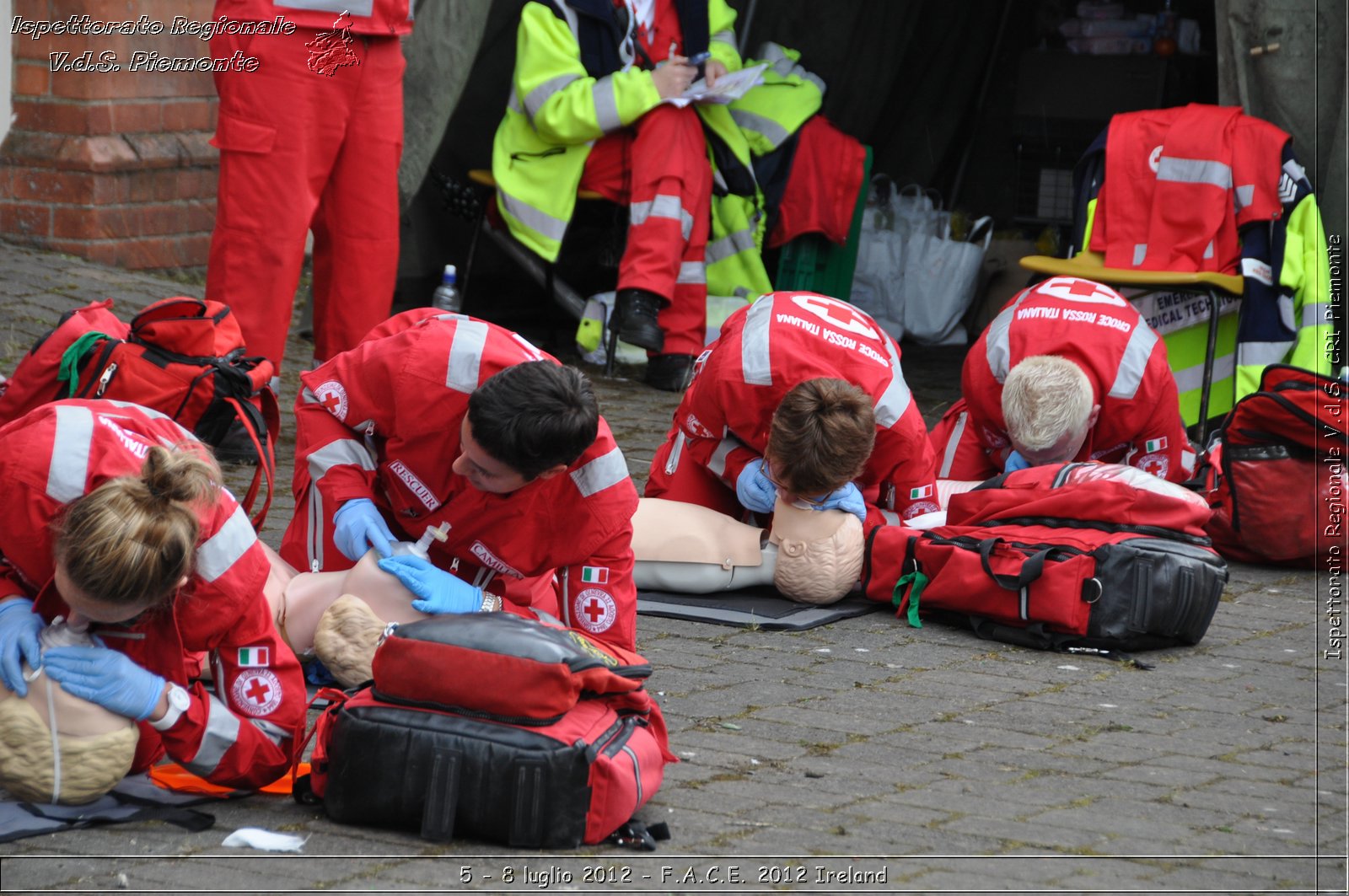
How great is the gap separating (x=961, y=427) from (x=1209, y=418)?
5.04ft

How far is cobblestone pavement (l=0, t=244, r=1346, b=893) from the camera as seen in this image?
7.75ft

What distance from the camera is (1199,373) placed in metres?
5.96

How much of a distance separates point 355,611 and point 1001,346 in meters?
2.20

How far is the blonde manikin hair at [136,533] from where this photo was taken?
2.25 metres

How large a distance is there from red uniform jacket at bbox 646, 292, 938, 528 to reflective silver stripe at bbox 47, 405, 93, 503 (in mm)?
1984

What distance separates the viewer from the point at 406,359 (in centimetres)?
313

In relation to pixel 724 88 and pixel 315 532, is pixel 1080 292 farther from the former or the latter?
pixel 315 532

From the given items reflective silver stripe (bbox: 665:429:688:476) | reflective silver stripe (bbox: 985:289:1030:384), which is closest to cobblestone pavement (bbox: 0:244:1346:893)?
reflective silver stripe (bbox: 665:429:688:476)

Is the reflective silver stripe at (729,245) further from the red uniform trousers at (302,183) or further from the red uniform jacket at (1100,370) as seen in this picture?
the red uniform jacket at (1100,370)

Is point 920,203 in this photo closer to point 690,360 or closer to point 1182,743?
point 690,360

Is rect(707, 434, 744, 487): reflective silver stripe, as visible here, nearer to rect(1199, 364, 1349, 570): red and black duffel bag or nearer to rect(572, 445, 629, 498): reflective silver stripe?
rect(572, 445, 629, 498): reflective silver stripe

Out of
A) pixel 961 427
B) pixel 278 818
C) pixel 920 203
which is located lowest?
pixel 278 818

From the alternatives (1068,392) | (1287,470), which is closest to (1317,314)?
(1287,470)

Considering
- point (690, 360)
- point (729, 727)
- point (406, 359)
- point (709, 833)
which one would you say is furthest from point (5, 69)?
point (709, 833)
